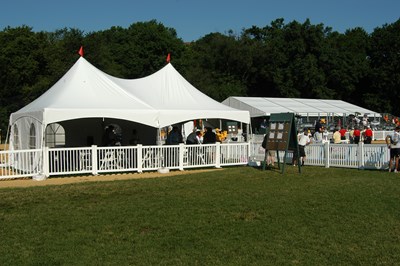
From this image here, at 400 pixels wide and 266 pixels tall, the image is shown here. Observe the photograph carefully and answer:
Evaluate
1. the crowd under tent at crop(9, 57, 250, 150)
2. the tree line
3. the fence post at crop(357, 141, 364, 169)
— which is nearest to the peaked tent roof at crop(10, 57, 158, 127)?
the crowd under tent at crop(9, 57, 250, 150)

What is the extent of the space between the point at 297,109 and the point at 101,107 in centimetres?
3095

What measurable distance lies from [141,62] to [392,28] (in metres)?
34.0

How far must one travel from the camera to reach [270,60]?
62.8 meters

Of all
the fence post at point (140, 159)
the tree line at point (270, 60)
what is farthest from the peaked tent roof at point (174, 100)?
the tree line at point (270, 60)

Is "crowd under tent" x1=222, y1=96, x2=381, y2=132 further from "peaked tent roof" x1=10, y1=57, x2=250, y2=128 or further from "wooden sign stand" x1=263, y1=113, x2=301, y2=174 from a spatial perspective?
"wooden sign stand" x1=263, y1=113, x2=301, y2=174

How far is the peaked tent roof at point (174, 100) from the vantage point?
55.8 ft

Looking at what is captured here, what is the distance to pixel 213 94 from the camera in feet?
185

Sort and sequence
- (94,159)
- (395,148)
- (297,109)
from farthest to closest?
(297,109) < (395,148) < (94,159)

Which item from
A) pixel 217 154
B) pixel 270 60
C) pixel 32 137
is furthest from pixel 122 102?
pixel 270 60

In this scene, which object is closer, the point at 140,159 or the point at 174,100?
the point at 140,159

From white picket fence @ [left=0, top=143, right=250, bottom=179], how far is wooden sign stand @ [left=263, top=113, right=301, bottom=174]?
188 centimetres

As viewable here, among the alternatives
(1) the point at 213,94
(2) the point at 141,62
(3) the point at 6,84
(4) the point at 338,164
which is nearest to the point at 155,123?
(4) the point at 338,164

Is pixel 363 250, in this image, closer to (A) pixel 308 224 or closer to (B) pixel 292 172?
(A) pixel 308 224

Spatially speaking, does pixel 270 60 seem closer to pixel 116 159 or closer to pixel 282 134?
pixel 282 134
